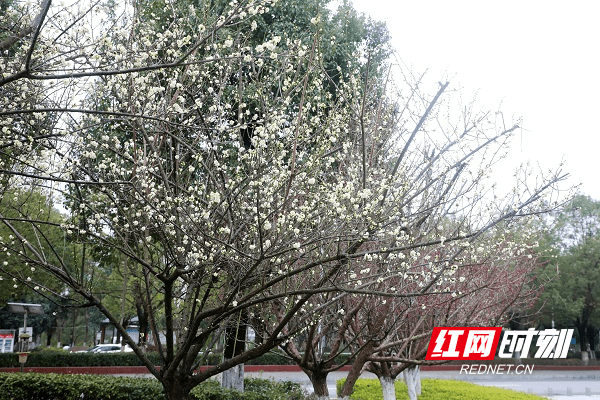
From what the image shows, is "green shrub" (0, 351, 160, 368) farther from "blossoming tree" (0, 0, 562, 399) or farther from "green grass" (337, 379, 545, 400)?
"blossoming tree" (0, 0, 562, 399)

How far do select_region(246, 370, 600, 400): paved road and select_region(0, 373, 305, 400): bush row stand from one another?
7.74m

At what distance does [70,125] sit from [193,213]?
182 cm

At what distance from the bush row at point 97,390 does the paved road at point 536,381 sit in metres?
7.74

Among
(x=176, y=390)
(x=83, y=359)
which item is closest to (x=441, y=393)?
(x=176, y=390)

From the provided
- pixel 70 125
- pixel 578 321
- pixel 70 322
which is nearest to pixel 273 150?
pixel 70 125

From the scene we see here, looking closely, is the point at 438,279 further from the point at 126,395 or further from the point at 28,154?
the point at 126,395

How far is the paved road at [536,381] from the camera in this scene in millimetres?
20797

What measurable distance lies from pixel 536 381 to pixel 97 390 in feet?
77.8

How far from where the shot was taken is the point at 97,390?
9.20 m

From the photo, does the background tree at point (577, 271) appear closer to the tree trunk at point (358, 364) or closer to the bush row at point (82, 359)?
the bush row at point (82, 359)

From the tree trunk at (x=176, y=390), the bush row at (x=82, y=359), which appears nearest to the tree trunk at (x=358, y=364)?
the tree trunk at (x=176, y=390)

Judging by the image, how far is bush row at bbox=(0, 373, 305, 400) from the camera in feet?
28.2

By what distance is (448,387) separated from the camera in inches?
586

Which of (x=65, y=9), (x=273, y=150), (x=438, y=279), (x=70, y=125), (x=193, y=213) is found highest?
(x=65, y=9)
